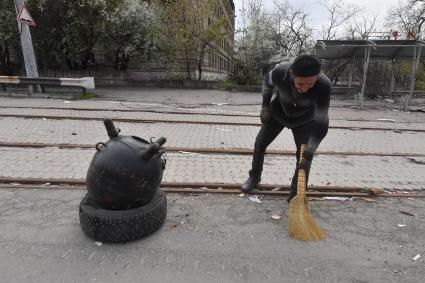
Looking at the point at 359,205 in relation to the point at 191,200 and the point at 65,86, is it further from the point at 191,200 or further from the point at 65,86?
the point at 65,86

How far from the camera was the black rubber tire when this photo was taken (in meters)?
2.81

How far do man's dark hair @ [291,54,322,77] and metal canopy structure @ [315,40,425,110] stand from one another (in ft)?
38.4

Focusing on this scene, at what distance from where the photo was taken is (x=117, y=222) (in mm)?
2809

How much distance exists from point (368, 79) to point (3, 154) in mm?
19801

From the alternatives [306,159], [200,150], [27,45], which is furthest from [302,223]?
[27,45]

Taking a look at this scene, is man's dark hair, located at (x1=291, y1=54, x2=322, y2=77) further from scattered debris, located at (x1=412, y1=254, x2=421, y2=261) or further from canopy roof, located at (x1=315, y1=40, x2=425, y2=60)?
canopy roof, located at (x1=315, y1=40, x2=425, y2=60)

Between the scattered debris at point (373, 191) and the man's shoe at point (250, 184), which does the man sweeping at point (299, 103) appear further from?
the scattered debris at point (373, 191)

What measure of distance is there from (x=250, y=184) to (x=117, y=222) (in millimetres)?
1906

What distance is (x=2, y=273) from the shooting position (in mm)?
2410

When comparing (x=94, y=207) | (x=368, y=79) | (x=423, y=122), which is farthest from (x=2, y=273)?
(x=368, y=79)

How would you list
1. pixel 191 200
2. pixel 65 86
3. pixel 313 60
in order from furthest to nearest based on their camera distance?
pixel 65 86 < pixel 191 200 < pixel 313 60

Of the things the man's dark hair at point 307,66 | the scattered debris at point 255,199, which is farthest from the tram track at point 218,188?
the man's dark hair at point 307,66

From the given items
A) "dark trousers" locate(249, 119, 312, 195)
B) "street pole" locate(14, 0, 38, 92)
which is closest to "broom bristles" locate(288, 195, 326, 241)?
"dark trousers" locate(249, 119, 312, 195)

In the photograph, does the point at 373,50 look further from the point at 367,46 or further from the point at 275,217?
the point at 275,217
